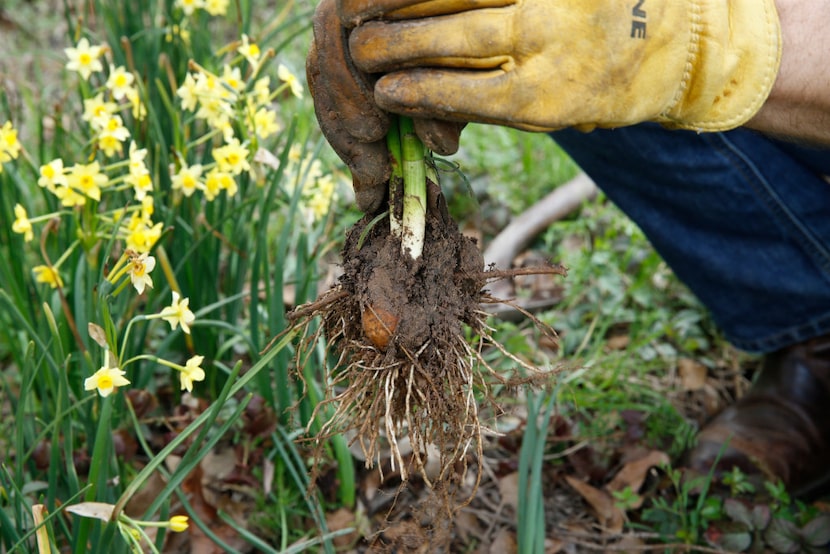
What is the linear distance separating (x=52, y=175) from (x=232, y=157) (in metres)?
0.32

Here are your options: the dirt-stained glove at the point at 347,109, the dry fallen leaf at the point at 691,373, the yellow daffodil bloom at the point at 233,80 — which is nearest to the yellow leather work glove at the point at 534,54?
the dirt-stained glove at the point at 347,109

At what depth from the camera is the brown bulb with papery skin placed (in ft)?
4.20

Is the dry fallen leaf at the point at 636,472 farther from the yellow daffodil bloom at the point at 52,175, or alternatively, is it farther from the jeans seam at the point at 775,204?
the yellow daffodil bloom at the point at 52,175

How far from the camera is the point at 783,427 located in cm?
191

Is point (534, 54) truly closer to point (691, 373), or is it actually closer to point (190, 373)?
point (190, 373)

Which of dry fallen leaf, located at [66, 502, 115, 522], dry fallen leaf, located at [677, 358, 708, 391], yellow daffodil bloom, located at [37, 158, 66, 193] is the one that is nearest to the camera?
dry fallen leaf, located at [66, 502, 115, 522]

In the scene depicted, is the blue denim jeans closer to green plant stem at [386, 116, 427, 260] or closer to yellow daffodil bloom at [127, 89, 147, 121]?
green plant stem at [386, 116, 427, 260]

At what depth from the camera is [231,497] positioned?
5.67 ft

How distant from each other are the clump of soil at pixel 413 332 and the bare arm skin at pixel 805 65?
18.3 inches

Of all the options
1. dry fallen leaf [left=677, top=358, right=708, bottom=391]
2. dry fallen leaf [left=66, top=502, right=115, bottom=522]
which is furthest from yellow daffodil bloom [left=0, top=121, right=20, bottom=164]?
dry fallen leaf [left=677, top=358, right=708, bottom=391]

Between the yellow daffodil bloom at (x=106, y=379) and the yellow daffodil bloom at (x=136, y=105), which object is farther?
the yellow daffodil bloom at (x=136, y=105)

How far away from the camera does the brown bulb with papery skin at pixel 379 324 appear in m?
1.28

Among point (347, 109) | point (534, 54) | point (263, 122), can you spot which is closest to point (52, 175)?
point (263, 122)

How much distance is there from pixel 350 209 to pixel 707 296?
122cm
